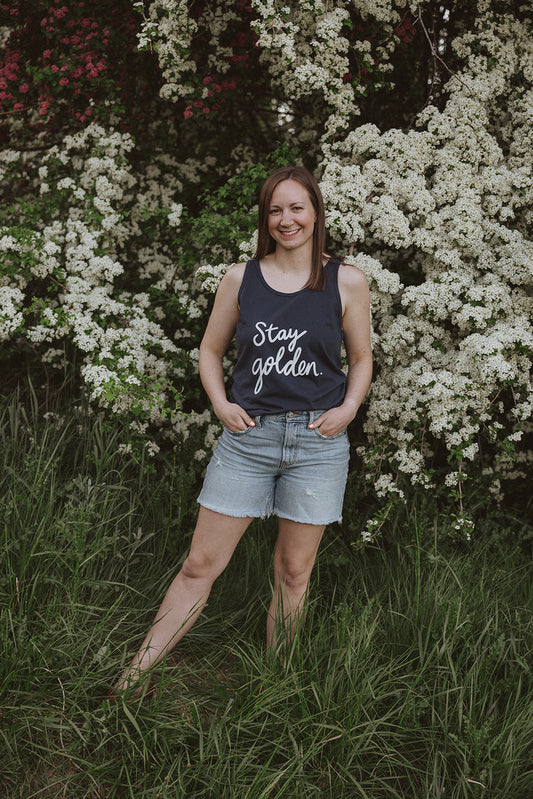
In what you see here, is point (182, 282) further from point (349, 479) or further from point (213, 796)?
point (213, 796)

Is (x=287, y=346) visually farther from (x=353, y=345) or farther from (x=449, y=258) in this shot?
(x=449, y=258)

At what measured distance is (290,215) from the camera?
254cm

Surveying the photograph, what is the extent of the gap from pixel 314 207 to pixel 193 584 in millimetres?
1537

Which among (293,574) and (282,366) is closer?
(282,366)

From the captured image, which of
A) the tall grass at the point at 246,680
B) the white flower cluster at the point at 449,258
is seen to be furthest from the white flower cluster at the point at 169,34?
the tall grass at the point at 246,680

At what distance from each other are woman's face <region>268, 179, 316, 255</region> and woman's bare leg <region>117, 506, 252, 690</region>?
1.07m

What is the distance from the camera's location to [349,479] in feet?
13.1

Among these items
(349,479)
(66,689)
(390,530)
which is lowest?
(66,689)

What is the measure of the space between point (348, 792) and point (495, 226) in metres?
2.80

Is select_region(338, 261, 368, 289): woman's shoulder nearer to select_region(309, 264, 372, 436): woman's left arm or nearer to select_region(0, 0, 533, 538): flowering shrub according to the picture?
select_region(309, 264, 372, 436): woman's left arm

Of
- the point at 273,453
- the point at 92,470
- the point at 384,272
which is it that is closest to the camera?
the point at 273,453

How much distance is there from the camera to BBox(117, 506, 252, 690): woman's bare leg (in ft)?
8.78

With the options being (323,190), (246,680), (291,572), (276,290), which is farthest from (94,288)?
(246,680)

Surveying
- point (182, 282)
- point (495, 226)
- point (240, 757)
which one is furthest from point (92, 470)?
point (495, 226)
